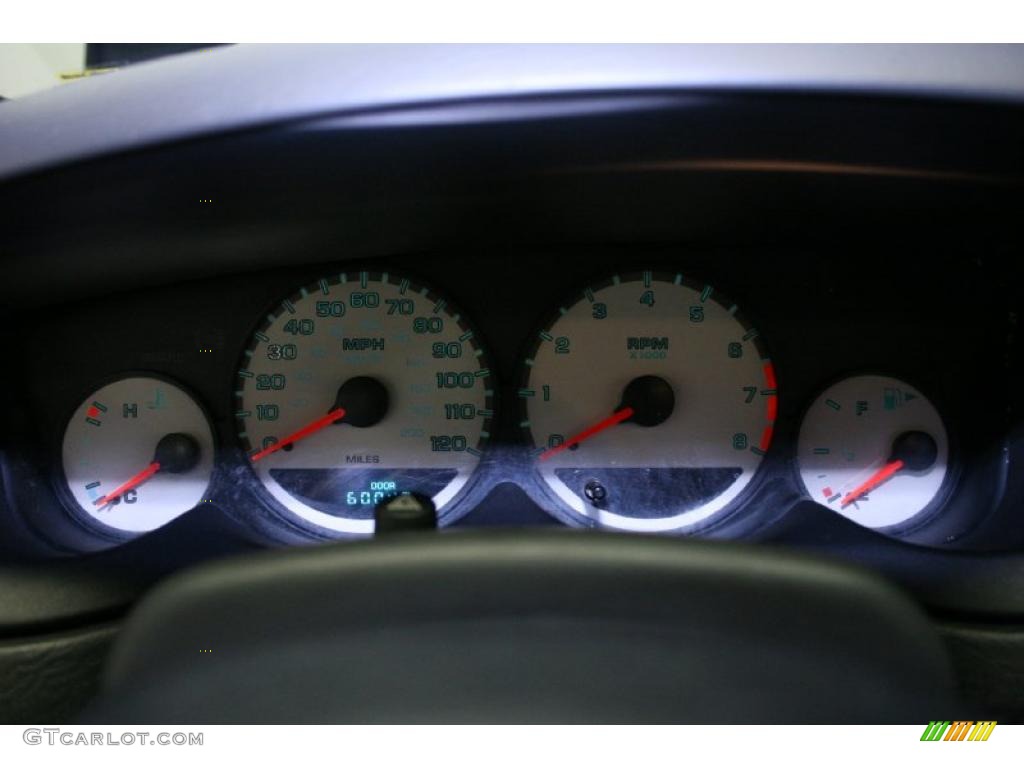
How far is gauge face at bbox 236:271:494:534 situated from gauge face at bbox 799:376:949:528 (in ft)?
1.95

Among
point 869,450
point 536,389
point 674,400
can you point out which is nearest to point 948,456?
point 869,450

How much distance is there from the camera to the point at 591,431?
4.62 ft

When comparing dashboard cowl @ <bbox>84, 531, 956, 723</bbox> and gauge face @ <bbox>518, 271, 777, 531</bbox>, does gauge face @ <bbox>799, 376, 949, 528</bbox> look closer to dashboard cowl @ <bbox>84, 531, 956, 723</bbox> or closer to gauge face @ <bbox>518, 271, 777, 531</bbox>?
gauge face @ <bbox>518, 271, 777, 531</bbox>

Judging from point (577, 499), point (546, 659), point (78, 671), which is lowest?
point (78, 671)

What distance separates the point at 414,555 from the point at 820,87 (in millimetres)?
587

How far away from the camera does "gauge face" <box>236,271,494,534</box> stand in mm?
1413

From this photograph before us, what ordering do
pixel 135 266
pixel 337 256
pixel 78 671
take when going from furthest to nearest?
1. pixel 337 256
2. pixel 135 266
3. pixel 78 671

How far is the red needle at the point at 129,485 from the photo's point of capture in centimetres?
141

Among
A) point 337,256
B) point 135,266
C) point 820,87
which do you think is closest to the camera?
point 820,87

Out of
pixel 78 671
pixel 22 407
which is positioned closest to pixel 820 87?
pixel 78 671

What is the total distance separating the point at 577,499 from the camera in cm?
143

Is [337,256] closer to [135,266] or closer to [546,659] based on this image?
[135,266]

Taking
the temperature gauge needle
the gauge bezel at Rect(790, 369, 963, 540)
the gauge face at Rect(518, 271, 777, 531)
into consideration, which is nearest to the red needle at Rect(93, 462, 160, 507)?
the temperature gauge needle
